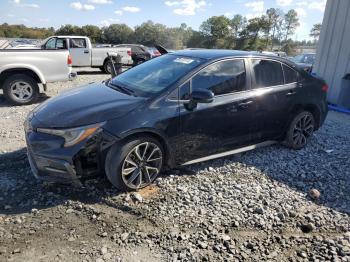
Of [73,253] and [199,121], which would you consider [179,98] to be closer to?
[199,121]

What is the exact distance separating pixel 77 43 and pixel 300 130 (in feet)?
40.7

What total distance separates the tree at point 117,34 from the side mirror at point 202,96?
48.1 meters

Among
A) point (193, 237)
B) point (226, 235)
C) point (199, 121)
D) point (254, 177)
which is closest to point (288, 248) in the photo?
point (226, 235)

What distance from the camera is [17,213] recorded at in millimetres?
3467

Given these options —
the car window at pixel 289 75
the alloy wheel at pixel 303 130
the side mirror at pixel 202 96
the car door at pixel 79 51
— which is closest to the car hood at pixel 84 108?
the side mirror at pixel 202 96

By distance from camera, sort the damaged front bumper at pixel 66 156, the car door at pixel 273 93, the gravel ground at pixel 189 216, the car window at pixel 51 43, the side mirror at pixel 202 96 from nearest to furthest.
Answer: the gravel ground at pixel 189 216 < the damaged front bumper at pixel 66 156 < the side mirror at pixel 202 96 < the car door at pixel 273 93 < the car window at pixel 51 43

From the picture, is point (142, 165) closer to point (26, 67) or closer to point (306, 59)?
point (26, 67)

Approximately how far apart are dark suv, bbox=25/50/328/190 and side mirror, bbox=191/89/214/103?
12 mm

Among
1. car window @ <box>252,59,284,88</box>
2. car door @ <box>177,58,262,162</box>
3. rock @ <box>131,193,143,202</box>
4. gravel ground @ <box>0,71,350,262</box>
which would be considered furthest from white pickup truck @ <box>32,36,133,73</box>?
rock @ <box>131,193,143,202</box>

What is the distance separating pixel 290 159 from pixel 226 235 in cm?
235

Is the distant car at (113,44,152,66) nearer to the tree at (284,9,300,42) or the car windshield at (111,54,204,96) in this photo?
the car windshield at (111,54,204,96)

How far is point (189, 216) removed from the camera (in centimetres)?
353

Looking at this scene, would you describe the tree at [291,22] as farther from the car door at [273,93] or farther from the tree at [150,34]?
the car door at [273,93]

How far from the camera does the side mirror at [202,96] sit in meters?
3.89
